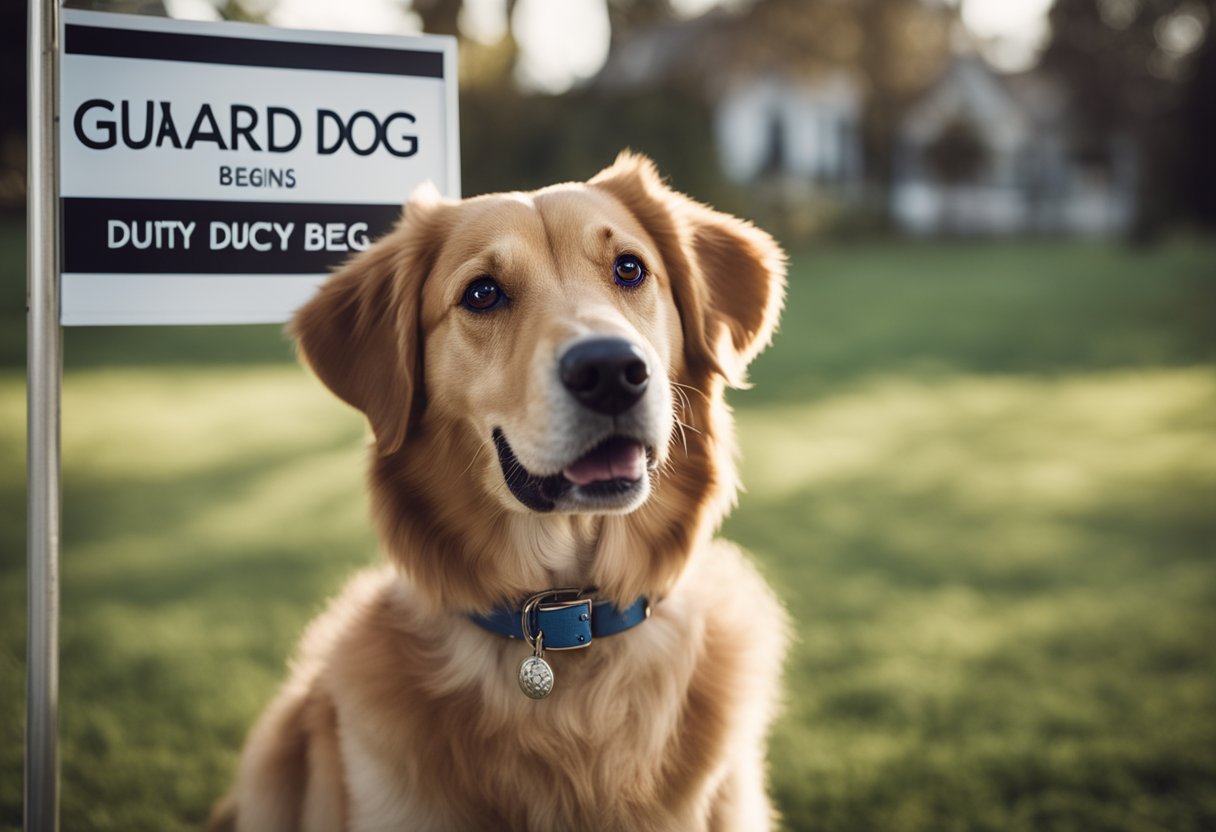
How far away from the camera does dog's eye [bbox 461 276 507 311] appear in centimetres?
230

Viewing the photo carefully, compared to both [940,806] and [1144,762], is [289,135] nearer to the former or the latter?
[940,806]

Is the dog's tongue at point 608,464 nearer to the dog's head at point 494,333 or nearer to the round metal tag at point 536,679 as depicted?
the dog's head at point 494,333

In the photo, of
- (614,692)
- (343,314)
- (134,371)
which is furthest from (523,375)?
(134,371)

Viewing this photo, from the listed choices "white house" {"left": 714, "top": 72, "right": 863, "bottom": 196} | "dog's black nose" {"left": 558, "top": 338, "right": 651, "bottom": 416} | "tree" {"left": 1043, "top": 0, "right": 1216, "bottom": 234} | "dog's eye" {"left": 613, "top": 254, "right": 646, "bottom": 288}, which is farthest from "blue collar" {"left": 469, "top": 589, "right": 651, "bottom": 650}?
"tree" {"left": 1043, "top": 0, "right": 1216, "bottom": 234}

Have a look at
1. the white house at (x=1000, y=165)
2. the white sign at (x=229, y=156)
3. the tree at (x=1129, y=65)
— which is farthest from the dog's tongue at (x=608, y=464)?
the tree at (x=1129, y=65)

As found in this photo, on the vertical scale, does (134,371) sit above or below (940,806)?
above

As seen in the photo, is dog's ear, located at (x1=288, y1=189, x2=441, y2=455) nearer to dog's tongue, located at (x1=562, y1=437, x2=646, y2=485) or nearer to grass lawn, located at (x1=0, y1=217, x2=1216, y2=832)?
dog's tongue, located at (x1=562, y1=437, x2=646, y2=485)

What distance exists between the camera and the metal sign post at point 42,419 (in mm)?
2055

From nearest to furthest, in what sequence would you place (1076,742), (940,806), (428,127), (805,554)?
(428,127)
(940,806)
(1076,742)
(805,554)

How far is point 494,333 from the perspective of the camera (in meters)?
2.28

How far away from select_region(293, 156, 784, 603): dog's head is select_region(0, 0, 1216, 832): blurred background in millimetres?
787

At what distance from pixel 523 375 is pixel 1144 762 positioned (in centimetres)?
305

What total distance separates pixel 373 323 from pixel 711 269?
944 mm

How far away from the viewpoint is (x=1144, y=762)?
138 inches
